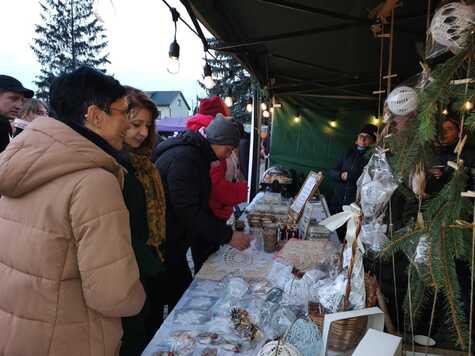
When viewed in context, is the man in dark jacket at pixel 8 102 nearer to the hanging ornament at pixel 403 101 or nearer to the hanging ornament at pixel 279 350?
the hanging ornament at pixel 279 350

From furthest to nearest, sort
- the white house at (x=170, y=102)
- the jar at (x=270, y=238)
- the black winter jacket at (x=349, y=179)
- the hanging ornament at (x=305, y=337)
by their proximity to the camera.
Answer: the white house at (x=170, y=102) → the black winter jacket at (x=349, y=179) → the jar at (x=270, y=238) → the hanging ornament at (x=305, y=337)

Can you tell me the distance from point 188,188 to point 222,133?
418 mm

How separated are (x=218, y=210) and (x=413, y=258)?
59.6 inches

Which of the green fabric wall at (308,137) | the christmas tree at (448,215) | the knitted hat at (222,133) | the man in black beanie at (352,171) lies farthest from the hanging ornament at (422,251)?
the green fabric wall at (308,137)

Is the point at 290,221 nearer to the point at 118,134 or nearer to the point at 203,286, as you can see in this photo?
the point at 203,286

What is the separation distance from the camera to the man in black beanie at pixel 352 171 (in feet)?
13.7

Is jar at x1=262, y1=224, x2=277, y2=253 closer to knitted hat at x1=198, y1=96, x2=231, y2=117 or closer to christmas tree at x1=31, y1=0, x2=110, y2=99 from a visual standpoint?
knitted hat at x1=198, y1=96, x2=231, y2=117

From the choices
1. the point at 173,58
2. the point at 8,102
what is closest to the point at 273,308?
the point at 8,102

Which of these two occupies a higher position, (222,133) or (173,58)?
(173,58)

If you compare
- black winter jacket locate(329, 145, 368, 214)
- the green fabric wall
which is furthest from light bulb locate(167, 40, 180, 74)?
the green fabric wall

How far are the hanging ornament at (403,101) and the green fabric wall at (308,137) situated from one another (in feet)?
21.6

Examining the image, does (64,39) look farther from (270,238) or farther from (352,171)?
(270,238)

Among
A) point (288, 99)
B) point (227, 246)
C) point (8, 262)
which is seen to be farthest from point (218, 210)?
point (288, 99)

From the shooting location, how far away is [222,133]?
79.7 inches
